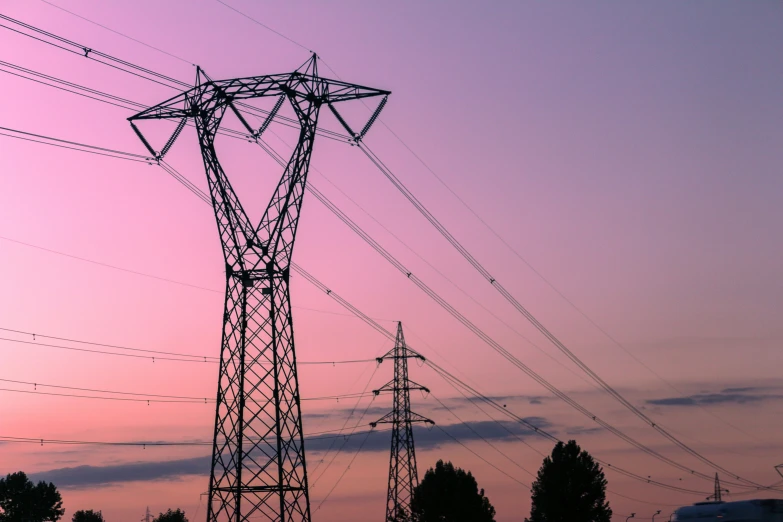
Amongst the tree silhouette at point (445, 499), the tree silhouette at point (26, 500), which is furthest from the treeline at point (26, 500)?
the tree silhouette at point (445, 499)

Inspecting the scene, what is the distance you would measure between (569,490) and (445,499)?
836 inches

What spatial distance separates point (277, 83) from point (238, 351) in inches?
535

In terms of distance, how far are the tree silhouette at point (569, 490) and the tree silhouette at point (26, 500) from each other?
87474 mm

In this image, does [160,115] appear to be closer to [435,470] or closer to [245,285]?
[245,285]

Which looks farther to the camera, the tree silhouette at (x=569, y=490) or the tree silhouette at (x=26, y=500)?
the tree silhouette at (x=26, y=500)

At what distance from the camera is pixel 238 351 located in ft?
156

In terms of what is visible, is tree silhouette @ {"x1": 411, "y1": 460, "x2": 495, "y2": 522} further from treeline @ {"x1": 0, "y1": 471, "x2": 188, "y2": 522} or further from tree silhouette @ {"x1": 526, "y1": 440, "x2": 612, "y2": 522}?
treeline @ {"x1": 0, "y1": 471, "x2": 188, "y2": 522}

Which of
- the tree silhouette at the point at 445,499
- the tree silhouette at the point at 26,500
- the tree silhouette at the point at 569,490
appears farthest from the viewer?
the tree silhouette at the point at 26,500

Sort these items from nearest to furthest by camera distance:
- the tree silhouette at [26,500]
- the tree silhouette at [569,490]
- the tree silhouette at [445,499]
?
the tree silhouette at [445,499]
the tree silhouette at [569,490]
the tree silhouette at [26,500]

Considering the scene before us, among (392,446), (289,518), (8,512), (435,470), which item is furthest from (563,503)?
(8,512)

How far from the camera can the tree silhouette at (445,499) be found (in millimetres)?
101562

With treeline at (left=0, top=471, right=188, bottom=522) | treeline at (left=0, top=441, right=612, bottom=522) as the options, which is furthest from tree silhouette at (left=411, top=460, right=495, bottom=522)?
treeline at (left=0, top=471, right=188, bottom=522)

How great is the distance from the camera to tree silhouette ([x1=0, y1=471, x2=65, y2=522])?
160 meters

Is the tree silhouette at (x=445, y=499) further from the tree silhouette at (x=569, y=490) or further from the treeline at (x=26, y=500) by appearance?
the treeline at (x=26, y=500)
